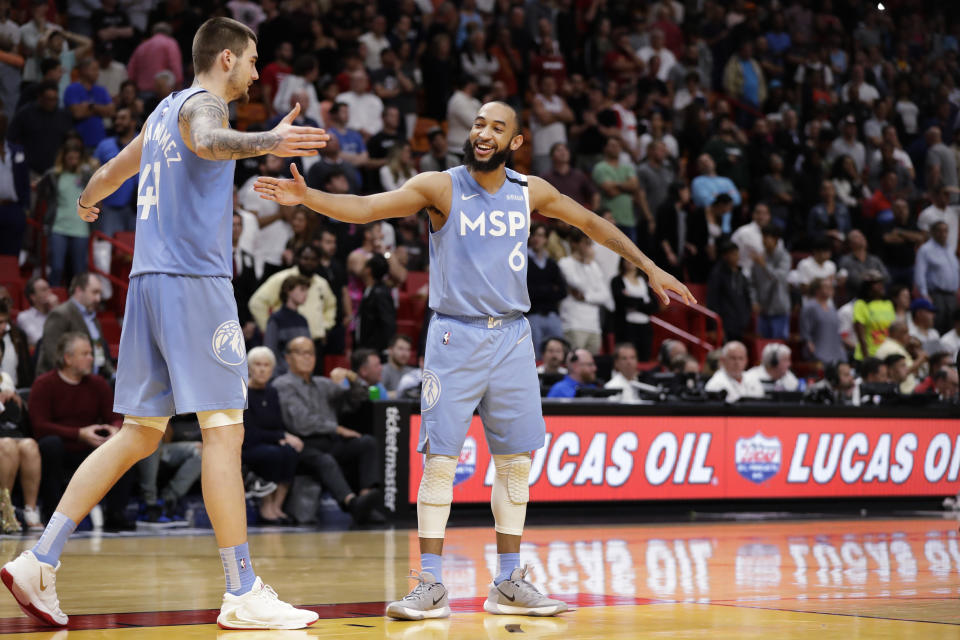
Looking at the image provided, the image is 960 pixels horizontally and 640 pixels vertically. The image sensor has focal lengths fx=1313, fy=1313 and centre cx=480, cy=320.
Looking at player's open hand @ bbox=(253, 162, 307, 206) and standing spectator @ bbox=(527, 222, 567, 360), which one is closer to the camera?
player's open hand @ bbox=(253, 162, 307, 206)

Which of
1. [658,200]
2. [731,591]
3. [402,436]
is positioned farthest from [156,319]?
[658,200]

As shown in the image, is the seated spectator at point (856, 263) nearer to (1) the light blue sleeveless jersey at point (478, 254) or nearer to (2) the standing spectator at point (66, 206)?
(2) the standing spectator at point (66, 206)

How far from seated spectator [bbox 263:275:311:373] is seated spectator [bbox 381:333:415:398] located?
0.94m

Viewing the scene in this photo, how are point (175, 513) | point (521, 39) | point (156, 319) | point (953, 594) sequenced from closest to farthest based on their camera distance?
point (156, 319) < point (953, 594) < point (175, 513) < point (521, 39)

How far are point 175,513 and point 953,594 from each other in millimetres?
6921

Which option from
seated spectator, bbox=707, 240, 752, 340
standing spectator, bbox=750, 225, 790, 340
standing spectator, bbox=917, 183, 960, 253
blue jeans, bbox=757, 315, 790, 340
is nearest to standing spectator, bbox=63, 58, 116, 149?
seated spectator, bbox=707, 240, 752, 340

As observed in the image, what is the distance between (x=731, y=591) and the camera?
22.8 ft

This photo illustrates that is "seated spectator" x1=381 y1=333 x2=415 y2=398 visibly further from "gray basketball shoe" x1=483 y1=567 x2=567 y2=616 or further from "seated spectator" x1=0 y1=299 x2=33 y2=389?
"gray basketball shoe" x1=483 y1=567 x2=567 y2=616

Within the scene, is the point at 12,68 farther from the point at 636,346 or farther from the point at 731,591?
the point at 731,591

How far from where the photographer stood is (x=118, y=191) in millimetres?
13945

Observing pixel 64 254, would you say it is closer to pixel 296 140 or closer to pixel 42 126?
pixel 42 126

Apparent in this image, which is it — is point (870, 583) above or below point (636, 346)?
below

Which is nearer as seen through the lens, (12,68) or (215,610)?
(215,610)

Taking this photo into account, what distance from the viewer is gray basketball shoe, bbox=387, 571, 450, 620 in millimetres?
5723
